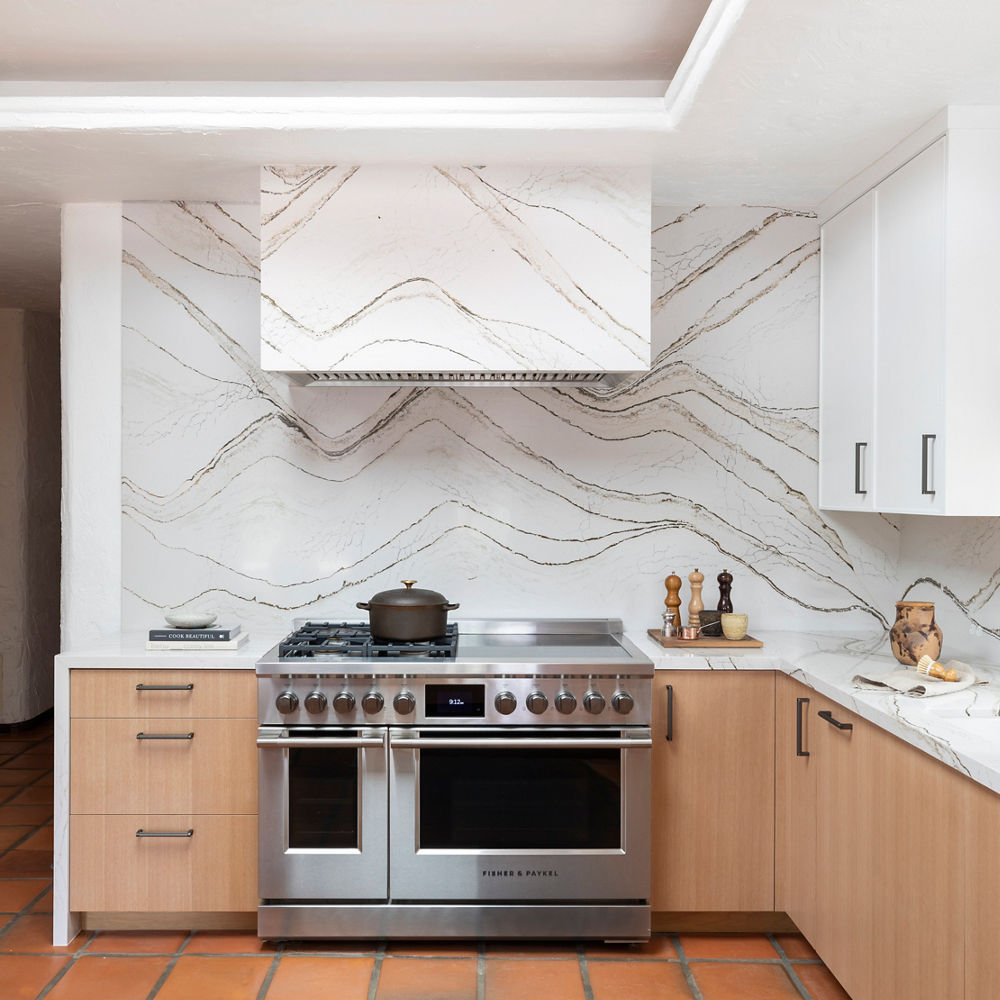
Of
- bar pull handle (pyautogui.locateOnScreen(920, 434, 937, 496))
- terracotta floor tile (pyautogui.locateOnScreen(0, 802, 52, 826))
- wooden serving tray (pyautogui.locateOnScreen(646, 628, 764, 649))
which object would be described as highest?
bar pull handle (pyautogui.locateOnScreen(920, 434, 937, 496))

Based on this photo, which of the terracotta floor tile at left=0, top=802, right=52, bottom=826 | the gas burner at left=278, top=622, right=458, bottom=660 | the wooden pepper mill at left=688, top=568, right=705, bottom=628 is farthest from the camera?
the terracotta floor tile at left=0, top=802, right=52, bottom=826

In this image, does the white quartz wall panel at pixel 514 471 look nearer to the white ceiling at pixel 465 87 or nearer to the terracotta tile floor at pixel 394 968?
the white ceiling at pixel 465 87

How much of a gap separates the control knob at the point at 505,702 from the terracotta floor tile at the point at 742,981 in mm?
922

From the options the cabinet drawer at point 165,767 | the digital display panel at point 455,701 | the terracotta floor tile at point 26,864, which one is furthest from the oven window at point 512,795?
the terracotta floor tile at point 26,864

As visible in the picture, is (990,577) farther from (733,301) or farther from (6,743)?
(6,743)

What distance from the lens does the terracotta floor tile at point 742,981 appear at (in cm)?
240

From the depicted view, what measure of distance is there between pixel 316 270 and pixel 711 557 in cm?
173

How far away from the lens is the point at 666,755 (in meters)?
2.67

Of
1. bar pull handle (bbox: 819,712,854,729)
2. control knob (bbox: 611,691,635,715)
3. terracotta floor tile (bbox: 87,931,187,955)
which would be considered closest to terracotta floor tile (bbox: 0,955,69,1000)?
terracotta floor tile (bbox: 87,931,187,955)

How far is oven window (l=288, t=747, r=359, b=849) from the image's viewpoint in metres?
2.59

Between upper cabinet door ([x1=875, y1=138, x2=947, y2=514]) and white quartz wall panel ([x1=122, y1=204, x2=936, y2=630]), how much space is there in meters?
0.57

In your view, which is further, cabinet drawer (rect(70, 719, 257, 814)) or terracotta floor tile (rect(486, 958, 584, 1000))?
cabinet drawer (rect(70, 719, 257, 814))

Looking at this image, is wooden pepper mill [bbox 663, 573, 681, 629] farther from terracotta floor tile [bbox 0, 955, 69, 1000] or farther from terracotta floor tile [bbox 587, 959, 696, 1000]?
terracotta floor tile [bbox 0, 955, 69, 1000]

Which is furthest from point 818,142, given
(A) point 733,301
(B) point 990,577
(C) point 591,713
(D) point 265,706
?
(D) point 265,706
